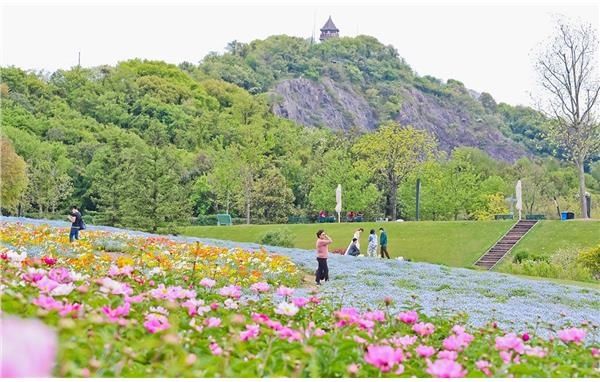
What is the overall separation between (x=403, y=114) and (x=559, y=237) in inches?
4942

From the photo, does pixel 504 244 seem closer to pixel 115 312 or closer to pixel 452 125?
pixel 115 312

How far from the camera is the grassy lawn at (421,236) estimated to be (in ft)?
109

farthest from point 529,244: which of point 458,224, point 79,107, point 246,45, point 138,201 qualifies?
point 246,45

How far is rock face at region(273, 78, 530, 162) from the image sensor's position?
469ft

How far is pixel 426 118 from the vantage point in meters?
159

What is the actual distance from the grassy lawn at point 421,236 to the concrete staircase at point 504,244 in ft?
1.20

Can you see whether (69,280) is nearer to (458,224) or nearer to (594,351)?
(594,351)

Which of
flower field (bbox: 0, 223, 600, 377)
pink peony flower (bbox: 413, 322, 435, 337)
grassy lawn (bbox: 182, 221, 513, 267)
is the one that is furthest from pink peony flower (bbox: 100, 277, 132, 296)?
grassy lawn (bbox: 182, 221, 513, 267)

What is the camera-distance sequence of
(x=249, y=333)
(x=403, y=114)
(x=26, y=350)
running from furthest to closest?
1. (x=403, y=114)
2. (x=249, y=333)
3. (x=26, y=350)

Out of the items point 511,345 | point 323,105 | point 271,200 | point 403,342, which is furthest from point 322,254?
point 323,105

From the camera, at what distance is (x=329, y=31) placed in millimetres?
196875

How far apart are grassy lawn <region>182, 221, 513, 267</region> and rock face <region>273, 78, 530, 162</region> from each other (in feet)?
319

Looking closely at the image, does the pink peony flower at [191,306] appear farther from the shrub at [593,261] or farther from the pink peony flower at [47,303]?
the shrub at [593,261]

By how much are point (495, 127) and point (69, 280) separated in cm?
15749
